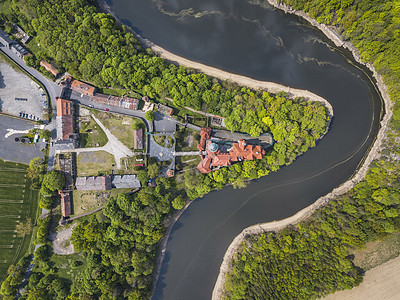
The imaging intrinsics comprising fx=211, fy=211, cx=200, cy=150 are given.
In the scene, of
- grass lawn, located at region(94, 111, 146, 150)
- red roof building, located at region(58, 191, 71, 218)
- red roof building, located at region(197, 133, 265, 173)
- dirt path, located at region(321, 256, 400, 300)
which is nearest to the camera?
red roof building, located at region(197, 133, 265, 173)

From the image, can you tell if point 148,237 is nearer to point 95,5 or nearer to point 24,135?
point 24,135

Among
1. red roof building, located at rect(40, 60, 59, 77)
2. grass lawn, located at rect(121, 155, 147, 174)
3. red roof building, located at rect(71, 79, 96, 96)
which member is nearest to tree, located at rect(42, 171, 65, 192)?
grass lawn, located at rect(121, 155, 147, 174)

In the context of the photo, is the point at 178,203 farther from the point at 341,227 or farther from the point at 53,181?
the point at 341,227

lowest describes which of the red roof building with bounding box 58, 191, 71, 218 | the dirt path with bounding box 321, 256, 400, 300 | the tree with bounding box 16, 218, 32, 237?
the dirt path with bounding box 321, 256, 400, 300

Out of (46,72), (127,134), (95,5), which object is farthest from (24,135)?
(95,5)

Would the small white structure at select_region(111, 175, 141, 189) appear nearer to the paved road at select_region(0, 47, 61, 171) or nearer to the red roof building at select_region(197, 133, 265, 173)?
the red roof building at select_region(197, 133, 265, 173)

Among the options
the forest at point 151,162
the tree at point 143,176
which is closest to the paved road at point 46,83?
the forest at point 151,162
